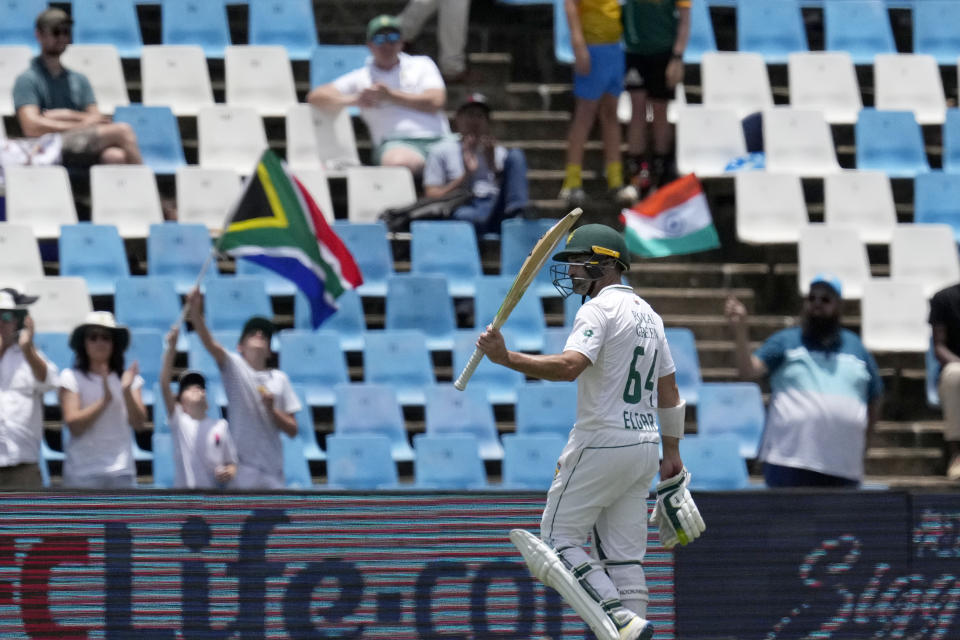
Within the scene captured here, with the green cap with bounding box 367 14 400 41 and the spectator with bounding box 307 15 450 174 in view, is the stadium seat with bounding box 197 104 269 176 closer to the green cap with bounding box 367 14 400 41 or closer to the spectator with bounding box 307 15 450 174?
the spectator with bounding box 307 15 450 174

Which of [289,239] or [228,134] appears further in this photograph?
[228,134]

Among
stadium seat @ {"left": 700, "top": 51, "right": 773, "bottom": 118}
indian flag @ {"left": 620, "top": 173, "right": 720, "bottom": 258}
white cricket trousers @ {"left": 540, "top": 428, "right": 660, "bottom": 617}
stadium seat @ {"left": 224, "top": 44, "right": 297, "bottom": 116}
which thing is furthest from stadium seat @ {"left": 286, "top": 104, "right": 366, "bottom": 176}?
white cricket trousers @ {"left": 540, "top": 428, "right": 660, "bottom": 617}

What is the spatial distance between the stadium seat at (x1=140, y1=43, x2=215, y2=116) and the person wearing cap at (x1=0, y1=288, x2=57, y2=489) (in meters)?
3.92

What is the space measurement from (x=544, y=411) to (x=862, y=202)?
3486mm

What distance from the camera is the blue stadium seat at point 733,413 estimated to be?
11234 millimetres

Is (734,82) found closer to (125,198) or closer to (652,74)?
(652,74)

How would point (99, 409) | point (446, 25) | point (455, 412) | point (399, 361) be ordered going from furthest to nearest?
1. point (446, 25)
2. point (399, 361)
3. point (455, 412)
4. point (99, 409)

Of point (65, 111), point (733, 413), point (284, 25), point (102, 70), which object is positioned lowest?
point (733, 413)

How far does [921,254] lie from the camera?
1256 centimetres

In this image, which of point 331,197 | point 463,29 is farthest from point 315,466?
point 463,29

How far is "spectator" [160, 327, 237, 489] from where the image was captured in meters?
9.71

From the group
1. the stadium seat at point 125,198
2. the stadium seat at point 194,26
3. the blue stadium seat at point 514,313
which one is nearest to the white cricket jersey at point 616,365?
the blue stadium seat at point 514,313

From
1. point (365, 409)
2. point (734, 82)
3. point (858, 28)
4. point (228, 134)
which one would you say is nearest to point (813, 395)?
point (365, 409)

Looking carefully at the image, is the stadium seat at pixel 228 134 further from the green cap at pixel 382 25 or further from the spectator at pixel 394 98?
the green cap at pixel 382 25
